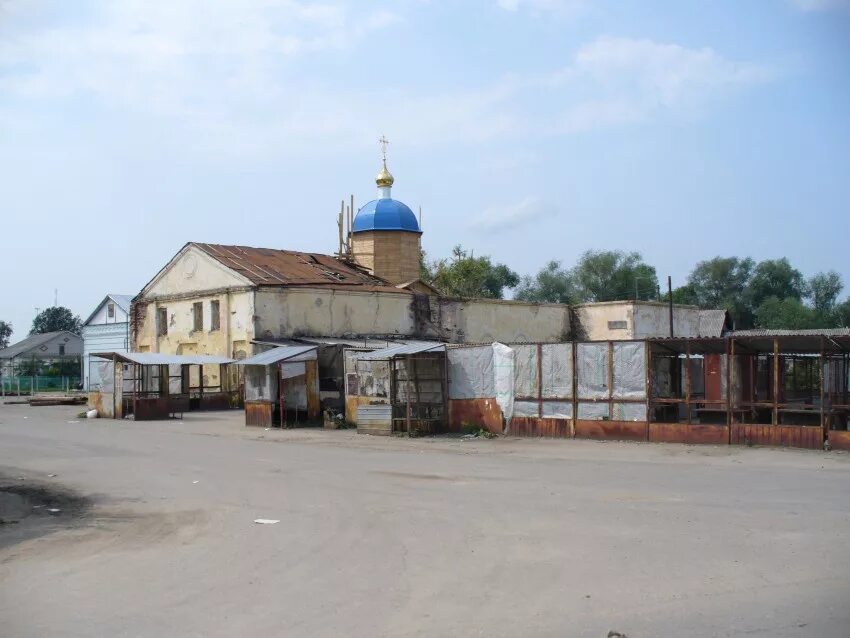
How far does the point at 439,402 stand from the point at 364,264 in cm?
2680

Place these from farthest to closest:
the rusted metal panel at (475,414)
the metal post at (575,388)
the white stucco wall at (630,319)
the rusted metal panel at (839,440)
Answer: the white stucco wall at (630,319), the rusted metal panel at (475,414), the metal post at (575,388), the rusted metal panel at (839,440)

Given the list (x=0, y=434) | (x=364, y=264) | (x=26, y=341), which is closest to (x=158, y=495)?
(x=0, y=434)

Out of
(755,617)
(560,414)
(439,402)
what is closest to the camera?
(755,617)

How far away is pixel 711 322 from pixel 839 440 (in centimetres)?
3829

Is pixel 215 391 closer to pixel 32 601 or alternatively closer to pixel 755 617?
pixel 32 601

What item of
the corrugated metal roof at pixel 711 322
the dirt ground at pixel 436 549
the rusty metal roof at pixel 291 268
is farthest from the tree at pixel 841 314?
the dirt ground at pixel 436 549

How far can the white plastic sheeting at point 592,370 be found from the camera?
23.3m

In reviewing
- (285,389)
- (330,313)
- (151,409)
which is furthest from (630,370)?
(330,313)

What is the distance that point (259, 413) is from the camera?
101ft

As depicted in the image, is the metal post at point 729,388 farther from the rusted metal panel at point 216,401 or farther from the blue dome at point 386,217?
the blue dome at point 386,217

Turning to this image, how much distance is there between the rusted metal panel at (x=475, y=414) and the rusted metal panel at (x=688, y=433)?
4681 mm

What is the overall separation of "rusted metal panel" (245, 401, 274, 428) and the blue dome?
2299cm

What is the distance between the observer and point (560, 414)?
79.2 ft

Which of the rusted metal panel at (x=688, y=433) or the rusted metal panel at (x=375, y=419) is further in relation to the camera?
the rusted metal panel at (x=375, y=419)
